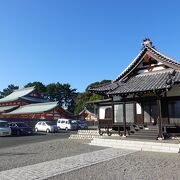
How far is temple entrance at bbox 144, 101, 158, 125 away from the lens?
21359mm

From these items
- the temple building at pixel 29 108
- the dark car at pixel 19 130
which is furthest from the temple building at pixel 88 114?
the dark car at pixel 19 130

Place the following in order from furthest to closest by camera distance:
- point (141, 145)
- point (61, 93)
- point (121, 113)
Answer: point (61, 93) → point (121, 113) → point (141, 145)

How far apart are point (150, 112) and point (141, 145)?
19.8 ft

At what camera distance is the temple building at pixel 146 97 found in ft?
62.7

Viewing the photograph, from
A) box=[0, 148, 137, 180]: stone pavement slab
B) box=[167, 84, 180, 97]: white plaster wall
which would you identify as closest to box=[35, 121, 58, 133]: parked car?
box=[167, 84, 180, 97]: white plaster wall

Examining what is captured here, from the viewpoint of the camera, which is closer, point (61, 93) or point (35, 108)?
point (35, 108)

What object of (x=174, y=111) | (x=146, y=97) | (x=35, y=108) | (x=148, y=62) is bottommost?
(x=174, y=111)

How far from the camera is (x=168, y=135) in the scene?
19031 millimetres

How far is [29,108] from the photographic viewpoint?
55625mm

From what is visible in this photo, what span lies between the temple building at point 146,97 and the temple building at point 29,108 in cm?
2778

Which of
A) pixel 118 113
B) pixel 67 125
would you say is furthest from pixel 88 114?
pixel 118 113

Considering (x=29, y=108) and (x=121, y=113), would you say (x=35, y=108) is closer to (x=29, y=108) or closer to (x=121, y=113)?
(x=29, y=108)

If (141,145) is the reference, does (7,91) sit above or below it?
above

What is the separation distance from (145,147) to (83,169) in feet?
21.5
